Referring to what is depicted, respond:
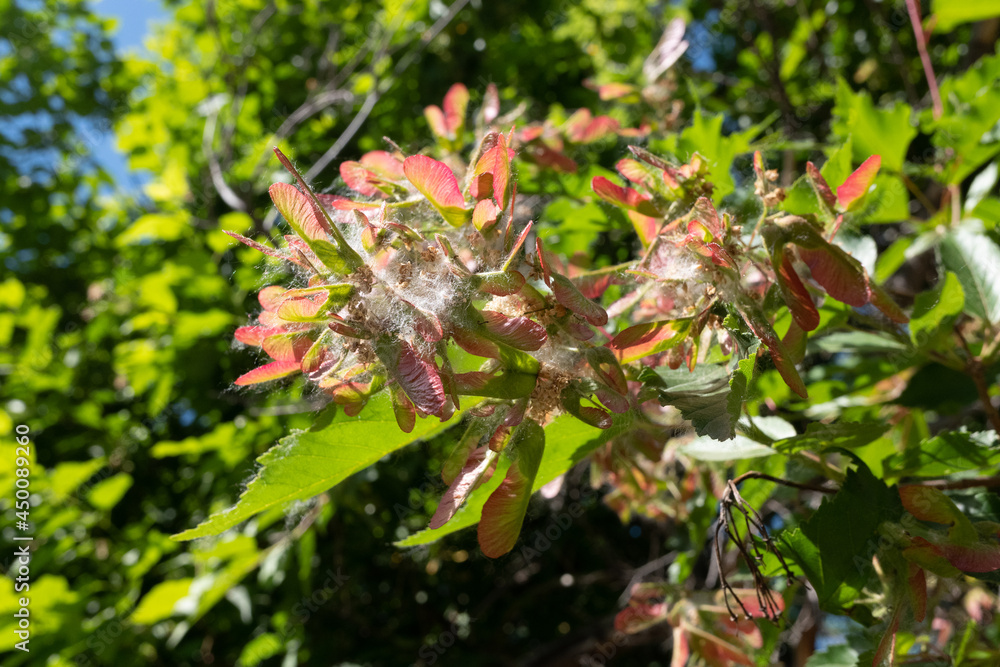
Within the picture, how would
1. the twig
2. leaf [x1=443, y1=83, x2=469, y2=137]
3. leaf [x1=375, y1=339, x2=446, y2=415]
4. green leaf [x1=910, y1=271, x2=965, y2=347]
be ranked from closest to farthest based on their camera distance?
leaf [x1=375, y1=339, x2=446, y2=415]
green leaf [x1=910, y1=271, x2=965, y2=347]
leaf [x1=443, y1=83, x2=469, y2=137]
the twig

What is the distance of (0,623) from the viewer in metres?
2.17

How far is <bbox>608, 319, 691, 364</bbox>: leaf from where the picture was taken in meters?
0.86

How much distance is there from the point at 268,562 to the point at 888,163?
2.35 metres

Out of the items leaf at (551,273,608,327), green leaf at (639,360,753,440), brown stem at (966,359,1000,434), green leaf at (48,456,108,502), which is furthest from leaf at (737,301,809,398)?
green leaf at (48,456,108,502)

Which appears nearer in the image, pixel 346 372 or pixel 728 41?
pixel 346 372

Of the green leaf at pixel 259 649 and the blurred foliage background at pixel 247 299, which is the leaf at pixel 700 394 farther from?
the green leaf at pixel 259 649

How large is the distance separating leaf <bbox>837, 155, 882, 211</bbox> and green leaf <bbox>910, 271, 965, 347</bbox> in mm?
347

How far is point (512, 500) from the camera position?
0.80m

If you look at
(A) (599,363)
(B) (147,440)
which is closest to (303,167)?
(B) (147,440)

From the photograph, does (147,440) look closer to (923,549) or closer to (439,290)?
(439,290)

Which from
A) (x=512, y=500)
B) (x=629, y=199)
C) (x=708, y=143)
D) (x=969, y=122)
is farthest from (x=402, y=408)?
(x=969, y=122)

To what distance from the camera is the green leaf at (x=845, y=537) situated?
90cm

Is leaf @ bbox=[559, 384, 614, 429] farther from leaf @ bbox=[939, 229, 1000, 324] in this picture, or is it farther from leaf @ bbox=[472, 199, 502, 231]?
leaf @ bbox=[939, 229, 1000, 324]

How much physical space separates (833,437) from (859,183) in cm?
37
